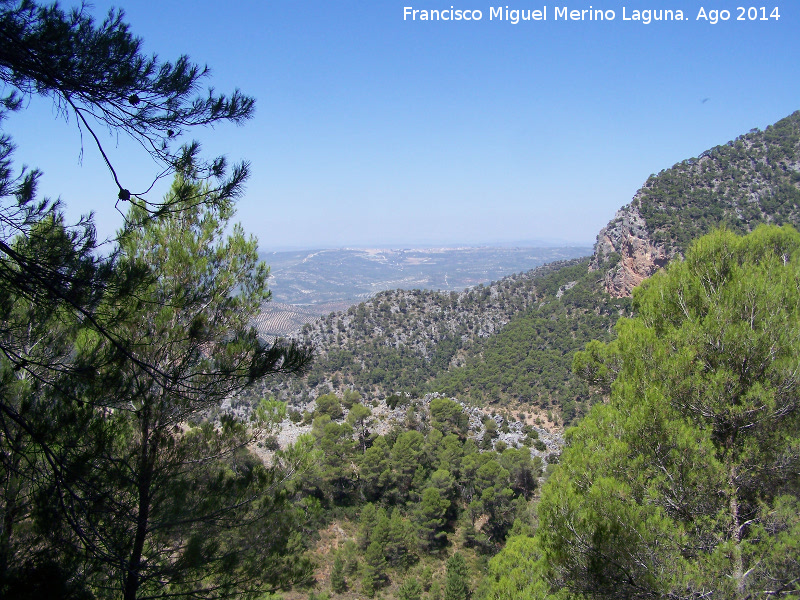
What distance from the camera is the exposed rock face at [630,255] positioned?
31.0 m

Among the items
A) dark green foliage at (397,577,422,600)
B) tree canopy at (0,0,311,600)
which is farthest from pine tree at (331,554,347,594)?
tree canopy at (0,0,311,600)

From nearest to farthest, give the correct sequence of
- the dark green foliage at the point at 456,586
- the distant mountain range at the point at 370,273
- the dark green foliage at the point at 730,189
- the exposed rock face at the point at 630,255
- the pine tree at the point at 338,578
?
1. the dark green foliage at the point at 456,586
2. the pine tree at the point at 338,578
3. the dark green foliage at the point at 730,189
4. the exposed rock face at the point at 630,255
5. the distant mountain range at the point at 370,273

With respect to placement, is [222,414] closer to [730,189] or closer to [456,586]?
[456,586]

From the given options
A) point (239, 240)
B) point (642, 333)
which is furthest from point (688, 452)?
point (239, 240)

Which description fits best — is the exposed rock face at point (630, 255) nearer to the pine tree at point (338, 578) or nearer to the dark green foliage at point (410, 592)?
the dark green foliage at point (410, 592)

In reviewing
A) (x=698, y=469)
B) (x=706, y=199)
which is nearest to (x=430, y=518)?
(x=698, y=469)

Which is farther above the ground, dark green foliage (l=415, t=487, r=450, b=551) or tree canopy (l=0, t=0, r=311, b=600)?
tree canopy (l=0, t=0, r=311, b=600)

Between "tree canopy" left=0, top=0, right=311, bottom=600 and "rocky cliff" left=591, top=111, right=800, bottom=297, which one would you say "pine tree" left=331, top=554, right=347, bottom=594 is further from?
"rocky cliff" left=591, top=111, right=800, bottom=297

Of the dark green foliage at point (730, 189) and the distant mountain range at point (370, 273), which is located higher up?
the dark green foliage at point (730, 189)

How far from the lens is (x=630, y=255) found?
3291cm

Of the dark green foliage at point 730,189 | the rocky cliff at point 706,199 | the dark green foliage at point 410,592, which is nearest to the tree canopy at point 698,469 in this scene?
the dark green foliage at point 410,592

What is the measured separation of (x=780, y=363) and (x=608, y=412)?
1.35 m

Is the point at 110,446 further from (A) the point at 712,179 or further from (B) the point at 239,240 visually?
(A) the point at 712,179

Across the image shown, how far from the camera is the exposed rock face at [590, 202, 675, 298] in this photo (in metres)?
31.0
